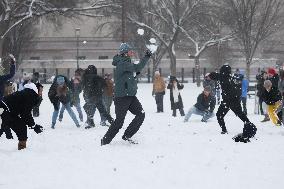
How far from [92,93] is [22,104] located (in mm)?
4147

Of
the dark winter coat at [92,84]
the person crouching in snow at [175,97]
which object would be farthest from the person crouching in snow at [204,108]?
the dark winter coat at [92,84]

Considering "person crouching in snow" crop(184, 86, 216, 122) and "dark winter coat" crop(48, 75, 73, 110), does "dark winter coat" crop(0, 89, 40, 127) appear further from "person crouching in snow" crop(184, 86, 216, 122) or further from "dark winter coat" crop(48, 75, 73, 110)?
"person crouching in snow" crop(184, 86, 216, 122)

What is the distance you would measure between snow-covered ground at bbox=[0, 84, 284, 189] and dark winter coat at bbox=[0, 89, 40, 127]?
58 cm

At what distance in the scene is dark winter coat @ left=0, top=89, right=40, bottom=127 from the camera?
8.55 metres

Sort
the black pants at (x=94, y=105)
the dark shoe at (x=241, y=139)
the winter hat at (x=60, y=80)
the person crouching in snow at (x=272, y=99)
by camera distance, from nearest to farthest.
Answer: the dark shoe at (x=241, y=139), the person crouching in snow at (x=272, y=99), the black pants at (x=94, y=105), the winter hat at (x=60, y=80)

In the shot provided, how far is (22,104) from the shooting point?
28.1 ft

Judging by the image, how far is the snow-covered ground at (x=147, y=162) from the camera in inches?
233

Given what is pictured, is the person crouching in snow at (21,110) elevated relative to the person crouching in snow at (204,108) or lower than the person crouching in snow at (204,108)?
elevated

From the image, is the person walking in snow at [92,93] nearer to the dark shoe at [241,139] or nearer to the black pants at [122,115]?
the black pants at [122,115]

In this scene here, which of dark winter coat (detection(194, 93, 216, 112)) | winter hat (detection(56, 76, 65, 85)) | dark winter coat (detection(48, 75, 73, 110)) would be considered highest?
winter hat (detection(56, 76, 65, 85))

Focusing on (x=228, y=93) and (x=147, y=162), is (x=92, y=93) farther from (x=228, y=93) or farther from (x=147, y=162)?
(x=147, y=162)

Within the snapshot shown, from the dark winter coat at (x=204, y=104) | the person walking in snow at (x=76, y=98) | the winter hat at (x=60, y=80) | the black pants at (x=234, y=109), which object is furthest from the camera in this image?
the person walking in snow at (x=76, y=98)

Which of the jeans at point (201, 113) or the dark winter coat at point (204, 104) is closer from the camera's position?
the jeans at point (201, 113)

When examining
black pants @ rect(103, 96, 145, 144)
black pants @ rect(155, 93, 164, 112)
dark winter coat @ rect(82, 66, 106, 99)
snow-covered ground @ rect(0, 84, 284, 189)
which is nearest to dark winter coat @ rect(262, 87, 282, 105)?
snow-covered ground @ rect(0, 84, 284, 189)
